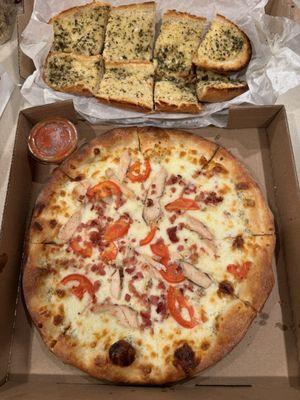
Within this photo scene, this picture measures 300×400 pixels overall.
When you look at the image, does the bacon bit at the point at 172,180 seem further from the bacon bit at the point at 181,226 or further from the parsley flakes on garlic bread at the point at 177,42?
the parsley flakes on garlic bread at the point at 177,42

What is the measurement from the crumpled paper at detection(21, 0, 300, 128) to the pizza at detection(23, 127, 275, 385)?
19 cm

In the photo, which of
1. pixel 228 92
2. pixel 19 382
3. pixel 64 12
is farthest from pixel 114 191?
pixel 64 12

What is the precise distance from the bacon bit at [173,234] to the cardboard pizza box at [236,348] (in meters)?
0.65

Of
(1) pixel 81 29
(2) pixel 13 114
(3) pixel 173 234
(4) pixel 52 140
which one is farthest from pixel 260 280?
(1) pixel 81 29

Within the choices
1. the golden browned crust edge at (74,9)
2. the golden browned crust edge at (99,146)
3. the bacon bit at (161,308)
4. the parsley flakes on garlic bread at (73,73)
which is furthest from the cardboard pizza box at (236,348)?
the golden browned crust edge at (74,9)

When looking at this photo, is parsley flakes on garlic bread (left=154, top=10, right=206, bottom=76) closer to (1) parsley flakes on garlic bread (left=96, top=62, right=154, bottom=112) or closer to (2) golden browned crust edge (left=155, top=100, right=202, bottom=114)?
(1) parsley flakes on garlic bread (left=96, top=62, right=154, bottom=112)

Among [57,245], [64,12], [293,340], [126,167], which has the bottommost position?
[293,340]

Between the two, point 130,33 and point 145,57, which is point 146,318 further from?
point 130,33

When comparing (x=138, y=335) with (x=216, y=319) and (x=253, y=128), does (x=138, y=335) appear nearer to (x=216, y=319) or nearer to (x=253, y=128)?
(x=216, y=319)

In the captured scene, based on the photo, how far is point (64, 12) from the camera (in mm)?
3506

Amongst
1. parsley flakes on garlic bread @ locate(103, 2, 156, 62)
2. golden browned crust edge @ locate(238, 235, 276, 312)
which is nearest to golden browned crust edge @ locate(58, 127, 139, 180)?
parsley flakes on garlic bread @ locate(103, 2, 156, 62)

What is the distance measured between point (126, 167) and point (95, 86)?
→ 70 cm

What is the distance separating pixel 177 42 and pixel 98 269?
71.3 inches

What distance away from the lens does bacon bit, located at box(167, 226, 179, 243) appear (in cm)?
279
